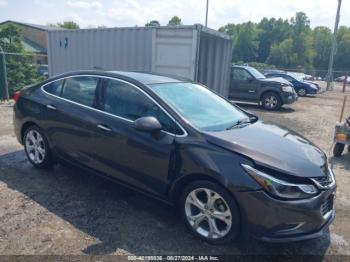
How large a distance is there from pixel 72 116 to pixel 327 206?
309 cm

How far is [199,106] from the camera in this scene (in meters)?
3.89

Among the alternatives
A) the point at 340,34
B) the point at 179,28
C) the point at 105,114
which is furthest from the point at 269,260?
the point at 340,34

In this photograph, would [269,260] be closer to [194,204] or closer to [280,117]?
[194,204]

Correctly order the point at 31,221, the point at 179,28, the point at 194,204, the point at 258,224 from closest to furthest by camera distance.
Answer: the point at 258,224, the point at 194,204, the point at 31,221, the point at 179,28

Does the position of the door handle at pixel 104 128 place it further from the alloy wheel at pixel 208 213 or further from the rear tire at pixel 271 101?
the rear tire at pixel 271 101

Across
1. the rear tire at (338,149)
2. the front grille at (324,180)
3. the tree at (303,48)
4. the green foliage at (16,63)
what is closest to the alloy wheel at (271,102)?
the rear tire at (338,149)

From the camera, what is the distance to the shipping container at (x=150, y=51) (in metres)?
8.20

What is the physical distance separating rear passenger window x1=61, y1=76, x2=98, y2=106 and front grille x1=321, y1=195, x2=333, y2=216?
9.15 feet

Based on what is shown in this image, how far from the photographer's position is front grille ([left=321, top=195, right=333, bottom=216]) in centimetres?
302

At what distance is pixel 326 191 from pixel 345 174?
2874mm

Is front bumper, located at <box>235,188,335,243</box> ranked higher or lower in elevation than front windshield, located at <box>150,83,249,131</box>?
lower

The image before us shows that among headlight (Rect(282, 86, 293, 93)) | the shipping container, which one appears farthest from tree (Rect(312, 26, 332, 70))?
the shipping container

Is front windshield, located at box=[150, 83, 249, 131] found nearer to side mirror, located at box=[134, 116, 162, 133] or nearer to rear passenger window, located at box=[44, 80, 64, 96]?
side mirror, located at box=[134, 116, 162, 133]

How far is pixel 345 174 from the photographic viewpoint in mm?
5516
